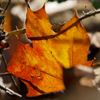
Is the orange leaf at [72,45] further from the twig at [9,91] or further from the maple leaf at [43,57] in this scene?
the twig at [9,91]

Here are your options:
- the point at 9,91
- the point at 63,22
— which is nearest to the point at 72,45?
the point at 63,22

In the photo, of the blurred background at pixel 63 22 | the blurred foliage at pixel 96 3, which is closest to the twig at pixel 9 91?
the blurred background at pixel 63 22

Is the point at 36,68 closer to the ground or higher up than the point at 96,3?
closer to the ground

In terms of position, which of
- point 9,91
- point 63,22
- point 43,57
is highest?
point 63,22

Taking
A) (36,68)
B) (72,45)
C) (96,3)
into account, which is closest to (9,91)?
(36,68)

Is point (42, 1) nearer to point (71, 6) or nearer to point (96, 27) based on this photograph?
point (71, 6)

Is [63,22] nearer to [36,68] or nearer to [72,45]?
[72,45]

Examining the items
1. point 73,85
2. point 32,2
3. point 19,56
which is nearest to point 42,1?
point 32,2

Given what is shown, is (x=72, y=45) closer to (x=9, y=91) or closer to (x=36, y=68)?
(x=36, y=68)

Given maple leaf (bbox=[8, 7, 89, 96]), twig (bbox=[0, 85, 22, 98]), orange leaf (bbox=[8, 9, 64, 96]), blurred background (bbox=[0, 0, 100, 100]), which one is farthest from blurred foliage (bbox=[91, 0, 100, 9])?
twig (bbox=[0, 85, 22, 98])

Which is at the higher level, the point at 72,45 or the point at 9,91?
the point at 72,45
